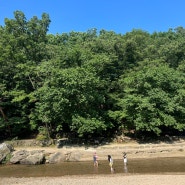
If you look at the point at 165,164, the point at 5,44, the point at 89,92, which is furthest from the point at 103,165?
the point at 5,44

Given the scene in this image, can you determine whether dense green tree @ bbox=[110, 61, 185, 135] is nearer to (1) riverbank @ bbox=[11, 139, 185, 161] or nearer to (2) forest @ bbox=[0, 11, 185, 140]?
(2) forest @ bbox=[0, 11, 185, 140]

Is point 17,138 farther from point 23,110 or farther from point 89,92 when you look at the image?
point 89,92

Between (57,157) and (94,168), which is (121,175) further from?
(57,157)

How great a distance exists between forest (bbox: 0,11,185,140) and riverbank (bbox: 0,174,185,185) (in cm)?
1356

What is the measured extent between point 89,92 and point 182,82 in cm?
1278

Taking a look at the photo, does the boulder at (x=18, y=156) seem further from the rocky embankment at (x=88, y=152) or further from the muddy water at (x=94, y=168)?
the muddy water at (x=94, y=168)

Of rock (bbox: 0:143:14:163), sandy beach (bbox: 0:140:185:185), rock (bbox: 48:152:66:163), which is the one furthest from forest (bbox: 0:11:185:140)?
rock (bbox: 0:143:14:163)

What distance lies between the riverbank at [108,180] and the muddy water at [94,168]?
2.58 m

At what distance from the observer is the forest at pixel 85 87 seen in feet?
128

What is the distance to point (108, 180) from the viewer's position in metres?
23.8

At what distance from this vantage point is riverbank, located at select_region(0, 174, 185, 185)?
22500 mm

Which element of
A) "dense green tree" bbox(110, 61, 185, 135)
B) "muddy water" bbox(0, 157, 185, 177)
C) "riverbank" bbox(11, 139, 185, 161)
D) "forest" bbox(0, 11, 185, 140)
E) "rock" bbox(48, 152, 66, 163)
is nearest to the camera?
"muddy water" bbox(0, 157, 185, 177)

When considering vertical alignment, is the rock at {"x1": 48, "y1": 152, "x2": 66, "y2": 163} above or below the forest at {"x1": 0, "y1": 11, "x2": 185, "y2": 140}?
below

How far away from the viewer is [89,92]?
131ft
